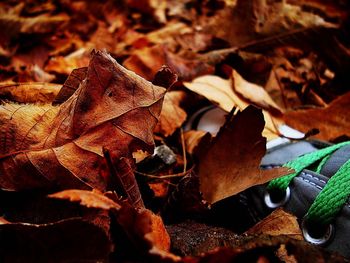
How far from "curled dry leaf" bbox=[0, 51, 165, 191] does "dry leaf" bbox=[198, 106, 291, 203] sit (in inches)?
8.3

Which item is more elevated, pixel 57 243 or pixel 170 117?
pixel 57 243

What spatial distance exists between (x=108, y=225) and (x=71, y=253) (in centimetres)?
10

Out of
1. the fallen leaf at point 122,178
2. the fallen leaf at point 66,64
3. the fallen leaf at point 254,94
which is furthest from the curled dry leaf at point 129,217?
the fallen leaf at point 66,64

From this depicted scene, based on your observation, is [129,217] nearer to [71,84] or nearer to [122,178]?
[122,178]

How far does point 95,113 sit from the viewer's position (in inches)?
31.1

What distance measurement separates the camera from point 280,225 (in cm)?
77

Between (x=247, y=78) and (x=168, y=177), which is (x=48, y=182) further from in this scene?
(x=247, y=78)

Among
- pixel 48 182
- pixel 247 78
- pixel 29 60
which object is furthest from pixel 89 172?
pixel 29 60

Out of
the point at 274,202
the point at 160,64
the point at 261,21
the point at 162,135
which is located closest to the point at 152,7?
the point at 261,21

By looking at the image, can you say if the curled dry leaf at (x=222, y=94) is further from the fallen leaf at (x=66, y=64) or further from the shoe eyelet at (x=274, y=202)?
the fallen leaf at (x=66, y=64)

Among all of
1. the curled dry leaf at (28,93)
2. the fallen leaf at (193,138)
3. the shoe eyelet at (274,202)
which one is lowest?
the fallen leaf at (193,138)

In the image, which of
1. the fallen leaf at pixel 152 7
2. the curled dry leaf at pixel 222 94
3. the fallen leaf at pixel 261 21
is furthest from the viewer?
the fallen leaf at pixel 152 7

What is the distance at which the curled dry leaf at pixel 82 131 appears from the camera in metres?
0.75

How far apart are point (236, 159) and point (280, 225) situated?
0.20 m
